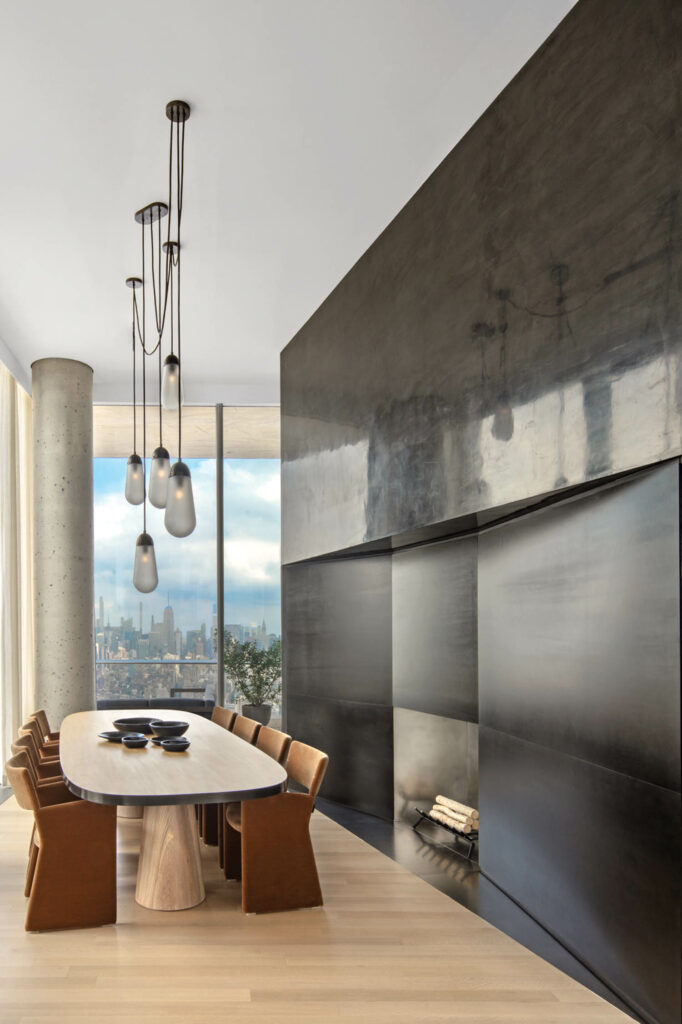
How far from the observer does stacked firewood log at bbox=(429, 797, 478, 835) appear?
4980mm

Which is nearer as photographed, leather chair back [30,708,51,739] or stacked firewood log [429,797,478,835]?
stacked firewood log [429,797,478,835]

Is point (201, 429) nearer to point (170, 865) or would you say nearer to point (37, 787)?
point (37, 787)

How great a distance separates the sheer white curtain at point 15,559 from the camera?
725 centimetres

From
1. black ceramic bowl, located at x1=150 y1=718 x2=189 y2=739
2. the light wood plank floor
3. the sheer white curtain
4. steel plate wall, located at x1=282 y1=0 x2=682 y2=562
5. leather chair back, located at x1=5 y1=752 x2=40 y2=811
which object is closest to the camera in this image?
steel plate wall, located at x1=282 y1=0 x2=682 y2=562

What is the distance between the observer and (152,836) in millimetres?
4152

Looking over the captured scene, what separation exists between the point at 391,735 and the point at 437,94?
164 inches

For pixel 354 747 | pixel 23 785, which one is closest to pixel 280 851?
pixel 23 785

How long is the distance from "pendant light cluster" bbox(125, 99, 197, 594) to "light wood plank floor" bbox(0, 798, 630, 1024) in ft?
5.90

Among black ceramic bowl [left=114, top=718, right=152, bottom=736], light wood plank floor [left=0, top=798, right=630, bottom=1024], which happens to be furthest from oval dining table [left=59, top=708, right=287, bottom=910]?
black ceramic bowl [left=114, top=718, right=152, bottom=736]

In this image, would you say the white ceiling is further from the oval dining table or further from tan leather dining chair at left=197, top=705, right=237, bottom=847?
tan leather dining chair at left=197, top=705, right=237, bottom=847

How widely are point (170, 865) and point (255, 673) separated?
12.6ft

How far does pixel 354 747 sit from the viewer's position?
6.34 metres

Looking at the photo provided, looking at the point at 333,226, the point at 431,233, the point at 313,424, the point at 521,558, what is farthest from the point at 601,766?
the point at 313,424

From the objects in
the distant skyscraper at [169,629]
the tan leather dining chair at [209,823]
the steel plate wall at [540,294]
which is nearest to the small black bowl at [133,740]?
the tan leather dining chair at [209,823]
